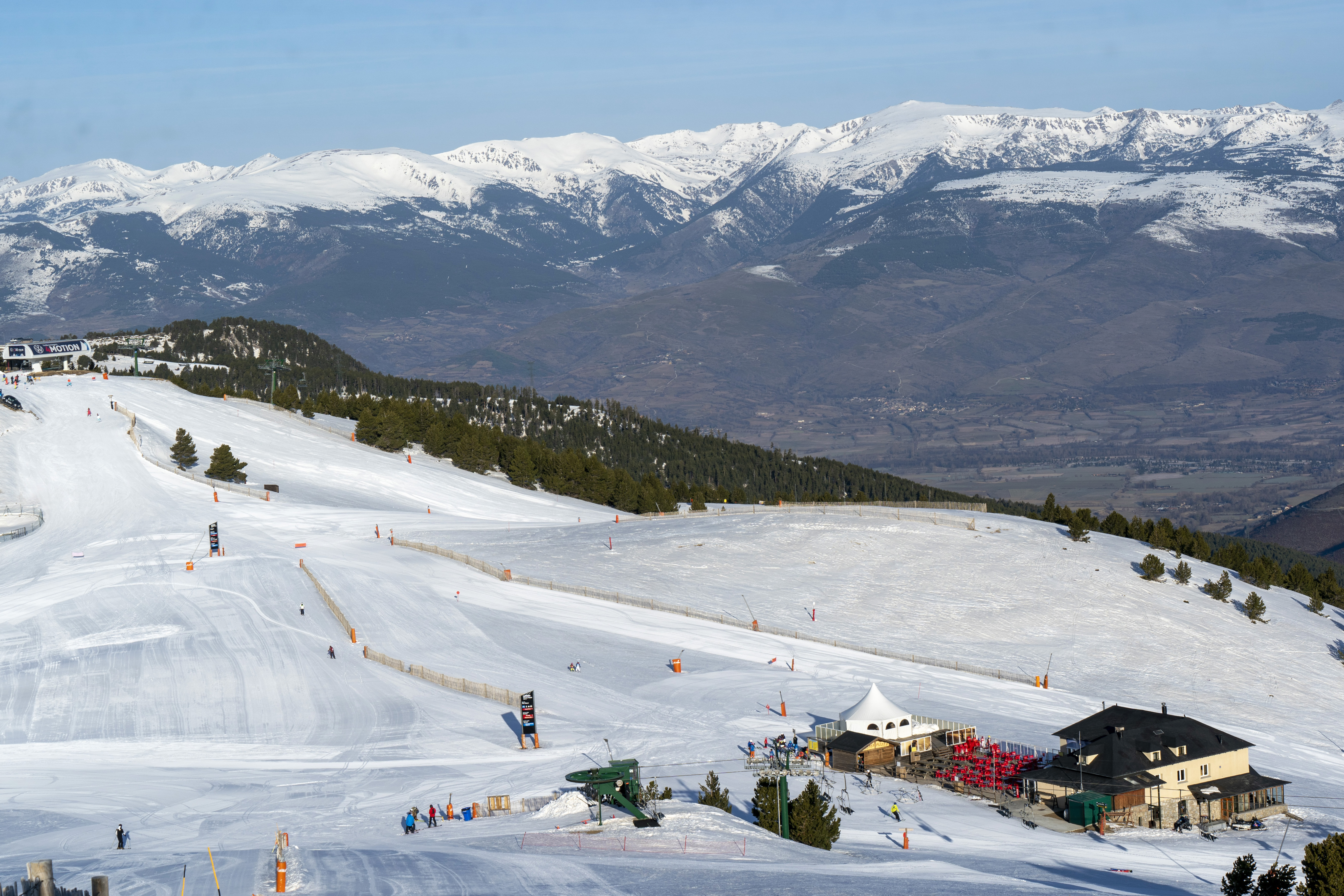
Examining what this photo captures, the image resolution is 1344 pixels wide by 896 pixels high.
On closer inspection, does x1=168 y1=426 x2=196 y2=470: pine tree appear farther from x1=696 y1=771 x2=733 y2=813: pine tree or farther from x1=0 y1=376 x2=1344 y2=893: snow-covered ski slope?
x1=696 y1=771 x2=733 y2=813: pine tree

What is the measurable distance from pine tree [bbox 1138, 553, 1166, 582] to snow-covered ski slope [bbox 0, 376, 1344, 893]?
3.21ft

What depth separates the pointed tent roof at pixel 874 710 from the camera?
2512 inches

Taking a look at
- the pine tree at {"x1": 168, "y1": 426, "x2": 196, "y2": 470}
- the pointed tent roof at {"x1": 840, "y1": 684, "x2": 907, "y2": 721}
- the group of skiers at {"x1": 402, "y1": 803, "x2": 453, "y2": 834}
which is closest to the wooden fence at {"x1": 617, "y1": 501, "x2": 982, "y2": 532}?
the pine tree at {"x1": 168, "y1": 426, "x2": 196, "y2": 470}

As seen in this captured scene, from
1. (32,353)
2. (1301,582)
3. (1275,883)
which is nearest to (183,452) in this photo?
(32,353)

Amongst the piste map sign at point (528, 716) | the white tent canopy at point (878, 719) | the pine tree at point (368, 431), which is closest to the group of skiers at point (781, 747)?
the white tent canopy at point (878, 719)

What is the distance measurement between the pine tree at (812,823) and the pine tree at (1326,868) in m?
16.2

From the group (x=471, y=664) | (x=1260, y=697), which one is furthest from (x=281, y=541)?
(x=1260, y=697)

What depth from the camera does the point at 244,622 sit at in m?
82.3

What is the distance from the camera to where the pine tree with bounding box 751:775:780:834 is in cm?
4984

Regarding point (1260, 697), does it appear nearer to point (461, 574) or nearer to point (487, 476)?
point (461, 574)

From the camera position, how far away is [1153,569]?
10838 centimetres

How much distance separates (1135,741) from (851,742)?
12.8 m

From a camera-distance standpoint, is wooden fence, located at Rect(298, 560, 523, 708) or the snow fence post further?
wooden fence, located at Rect(298, 560, 523, 708)

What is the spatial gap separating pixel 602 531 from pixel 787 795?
68317 millimetres
